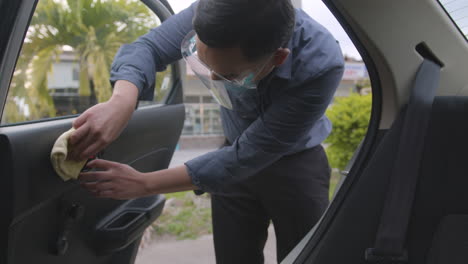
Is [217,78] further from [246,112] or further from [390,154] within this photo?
[390,154]

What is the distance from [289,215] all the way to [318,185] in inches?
6.8

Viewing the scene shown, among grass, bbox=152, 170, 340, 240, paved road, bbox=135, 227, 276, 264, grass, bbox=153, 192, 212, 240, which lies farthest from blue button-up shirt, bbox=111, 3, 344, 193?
grass, bbox=153, 192, 212, 240

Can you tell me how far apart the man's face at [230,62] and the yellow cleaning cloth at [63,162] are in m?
0.43

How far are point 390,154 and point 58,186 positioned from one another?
3.11 feet

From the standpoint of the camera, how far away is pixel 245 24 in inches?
41.0

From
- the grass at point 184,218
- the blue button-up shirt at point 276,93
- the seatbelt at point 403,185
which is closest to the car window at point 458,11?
the seatbelt at point 403,185

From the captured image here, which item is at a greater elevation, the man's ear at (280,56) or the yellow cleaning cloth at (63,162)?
the man's ear at (280,56)

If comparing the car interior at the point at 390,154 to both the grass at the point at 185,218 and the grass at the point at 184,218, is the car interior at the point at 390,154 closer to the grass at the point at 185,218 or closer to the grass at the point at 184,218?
the grass at the point at 184,218

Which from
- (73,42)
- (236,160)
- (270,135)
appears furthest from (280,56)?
(73,42)

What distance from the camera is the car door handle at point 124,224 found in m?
1.65

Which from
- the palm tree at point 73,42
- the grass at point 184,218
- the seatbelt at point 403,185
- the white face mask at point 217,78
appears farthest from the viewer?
the grass at point 184,218

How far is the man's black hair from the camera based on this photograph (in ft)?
3.41

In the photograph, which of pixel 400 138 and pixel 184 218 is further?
pixel 184 218

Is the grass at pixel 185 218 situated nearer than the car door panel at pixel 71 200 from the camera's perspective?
No
